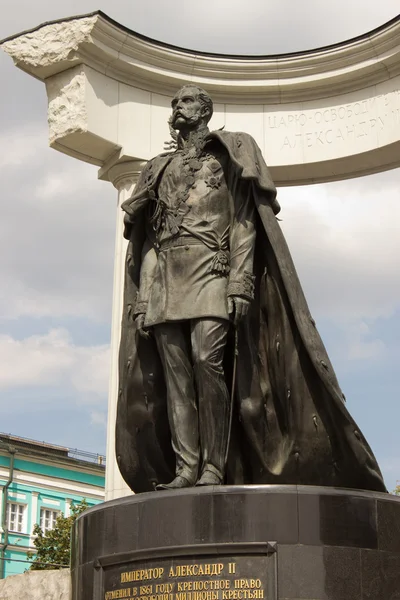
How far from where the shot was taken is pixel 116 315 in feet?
61.3

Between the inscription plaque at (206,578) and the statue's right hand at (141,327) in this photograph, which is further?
the statue's right hand at (141,327)

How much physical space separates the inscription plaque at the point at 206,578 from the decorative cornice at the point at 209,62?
38.4 feet

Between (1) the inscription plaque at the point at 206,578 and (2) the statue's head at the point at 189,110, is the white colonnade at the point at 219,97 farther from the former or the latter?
(1) the inscription plaque at the point at 206,578

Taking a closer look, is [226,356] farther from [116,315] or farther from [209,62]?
[209,62]

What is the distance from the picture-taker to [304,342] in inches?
384

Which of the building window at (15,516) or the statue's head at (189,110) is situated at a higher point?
the building window at (15,516)

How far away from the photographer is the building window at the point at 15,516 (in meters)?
48.5

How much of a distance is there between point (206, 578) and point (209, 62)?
Result: 1266cm

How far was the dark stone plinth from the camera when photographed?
8664 millimetres

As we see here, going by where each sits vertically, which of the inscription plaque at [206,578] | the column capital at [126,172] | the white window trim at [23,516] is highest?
the white window trim at [23,516]

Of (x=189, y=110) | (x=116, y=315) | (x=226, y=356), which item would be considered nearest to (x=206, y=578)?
(x=226, y=356)

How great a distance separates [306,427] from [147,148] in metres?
10.5

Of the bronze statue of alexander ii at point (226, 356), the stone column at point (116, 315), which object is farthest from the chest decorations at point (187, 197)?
the stone column at point (116, 315)

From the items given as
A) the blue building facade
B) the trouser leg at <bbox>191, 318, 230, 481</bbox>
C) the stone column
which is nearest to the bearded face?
the trouser leg at <bbox>191, 318, 230, 481</bbox>
